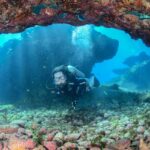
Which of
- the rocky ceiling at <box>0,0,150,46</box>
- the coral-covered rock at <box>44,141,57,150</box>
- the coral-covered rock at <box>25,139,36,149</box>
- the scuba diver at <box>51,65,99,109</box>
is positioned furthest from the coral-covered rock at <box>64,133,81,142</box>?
the scuba diver at <box>51,65,99,109</box>

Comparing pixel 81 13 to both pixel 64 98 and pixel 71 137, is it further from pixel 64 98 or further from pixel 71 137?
pixel 64 98

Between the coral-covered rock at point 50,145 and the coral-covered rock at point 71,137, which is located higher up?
the coral-covered rock at point 50,145

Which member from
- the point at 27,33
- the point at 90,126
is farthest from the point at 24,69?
the point at 90,126

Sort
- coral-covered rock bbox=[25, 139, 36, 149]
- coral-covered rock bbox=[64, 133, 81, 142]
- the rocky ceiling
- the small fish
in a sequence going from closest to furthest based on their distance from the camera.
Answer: coral-covered rock bbox=[25, 139, 36, 149] < the small fish < coral-covered rock bbox=[64, 133, 81, 142] < the rocky ceiling

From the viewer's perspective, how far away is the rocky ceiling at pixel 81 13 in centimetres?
573

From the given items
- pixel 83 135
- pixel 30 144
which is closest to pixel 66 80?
pixel 83 135

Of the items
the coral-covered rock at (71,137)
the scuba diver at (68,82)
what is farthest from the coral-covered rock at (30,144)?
the scuba diver at (68,82)

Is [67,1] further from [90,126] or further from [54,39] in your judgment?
[54,39]

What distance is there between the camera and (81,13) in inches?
275

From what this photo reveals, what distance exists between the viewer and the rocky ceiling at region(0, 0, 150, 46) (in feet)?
18.8

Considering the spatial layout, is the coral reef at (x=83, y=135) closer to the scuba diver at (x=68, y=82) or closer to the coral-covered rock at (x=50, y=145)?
the coral-covered rock at (x=50, y=145)

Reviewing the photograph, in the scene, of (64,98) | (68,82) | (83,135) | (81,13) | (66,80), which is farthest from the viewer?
(64,98)

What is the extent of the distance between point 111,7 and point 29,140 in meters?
3.20

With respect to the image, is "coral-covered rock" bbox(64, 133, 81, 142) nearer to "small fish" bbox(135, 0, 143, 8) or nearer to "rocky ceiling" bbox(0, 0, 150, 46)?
"rocky ceiling" bbox(0, 0, 150, 46)
